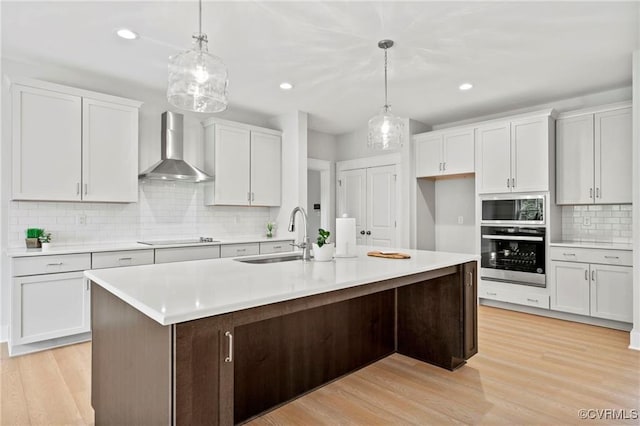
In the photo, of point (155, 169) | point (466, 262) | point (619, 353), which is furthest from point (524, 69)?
point (155, 169)

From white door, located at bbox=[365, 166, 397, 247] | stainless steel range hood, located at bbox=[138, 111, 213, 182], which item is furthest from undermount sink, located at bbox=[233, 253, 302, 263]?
white door, located at bbox=[365, 166, 397, 247]

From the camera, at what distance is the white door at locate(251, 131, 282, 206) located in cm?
501

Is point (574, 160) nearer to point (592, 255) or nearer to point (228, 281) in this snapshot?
point (592, 255)

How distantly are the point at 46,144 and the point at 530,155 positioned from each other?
16.7 ft

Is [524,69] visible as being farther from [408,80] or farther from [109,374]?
[109,374]

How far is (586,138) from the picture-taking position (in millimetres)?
4207

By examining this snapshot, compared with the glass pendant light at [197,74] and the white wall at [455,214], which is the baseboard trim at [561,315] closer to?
the white wall at [455,214]

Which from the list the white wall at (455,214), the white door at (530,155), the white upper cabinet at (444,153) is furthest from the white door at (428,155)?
the white door at (530,155)

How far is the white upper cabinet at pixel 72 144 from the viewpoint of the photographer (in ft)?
10.9

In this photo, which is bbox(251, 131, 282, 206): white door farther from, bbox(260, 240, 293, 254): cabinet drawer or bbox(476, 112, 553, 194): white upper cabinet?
bbox(476, 112, 553, 194): white upper cabinet

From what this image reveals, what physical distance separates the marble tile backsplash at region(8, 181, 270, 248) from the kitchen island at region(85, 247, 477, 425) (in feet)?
7.32

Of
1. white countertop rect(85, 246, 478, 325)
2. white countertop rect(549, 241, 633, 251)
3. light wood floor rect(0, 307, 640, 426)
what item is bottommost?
light wood floor rect(0, 307, 640, 426)

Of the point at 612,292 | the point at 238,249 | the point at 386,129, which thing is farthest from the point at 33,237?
the point at 612,292

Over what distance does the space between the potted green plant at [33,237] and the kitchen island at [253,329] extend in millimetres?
2006
